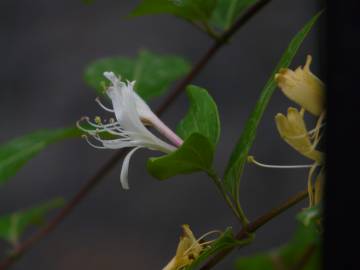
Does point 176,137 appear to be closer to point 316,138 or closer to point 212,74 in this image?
point 316,138

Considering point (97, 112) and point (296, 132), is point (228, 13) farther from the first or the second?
point (97, 112)

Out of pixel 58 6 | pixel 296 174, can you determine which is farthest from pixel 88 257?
pixel 58 6

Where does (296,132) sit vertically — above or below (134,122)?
below

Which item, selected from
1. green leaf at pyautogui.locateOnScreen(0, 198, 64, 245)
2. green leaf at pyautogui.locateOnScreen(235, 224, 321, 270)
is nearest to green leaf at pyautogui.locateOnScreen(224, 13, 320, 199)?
green leaf at pyautogui.locateOnScreen(235, 224, 321, 270)

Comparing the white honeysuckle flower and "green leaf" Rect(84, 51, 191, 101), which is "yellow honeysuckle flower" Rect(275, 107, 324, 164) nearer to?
the white honeysuckle flower

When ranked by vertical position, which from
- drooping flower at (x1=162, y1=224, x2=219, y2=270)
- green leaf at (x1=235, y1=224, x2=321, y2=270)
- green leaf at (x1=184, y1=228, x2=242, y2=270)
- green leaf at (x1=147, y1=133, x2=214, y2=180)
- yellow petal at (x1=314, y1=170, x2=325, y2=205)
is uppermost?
green leaf at (x1=147, y1=133, x2=214, y2=180)

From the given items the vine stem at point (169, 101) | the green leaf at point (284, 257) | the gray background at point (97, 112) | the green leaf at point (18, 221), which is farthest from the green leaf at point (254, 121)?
the gray background at point (97, 112)

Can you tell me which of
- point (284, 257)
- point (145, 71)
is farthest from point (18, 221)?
point (284, 257)
